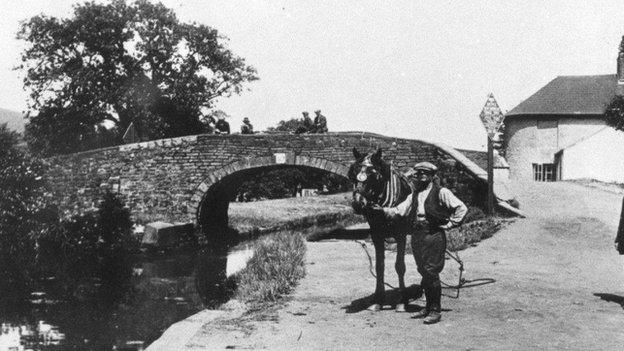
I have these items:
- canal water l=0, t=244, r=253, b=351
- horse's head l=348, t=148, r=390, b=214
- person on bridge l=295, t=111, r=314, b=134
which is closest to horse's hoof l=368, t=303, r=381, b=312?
horse's head l=348, t=148, r=390, b=214

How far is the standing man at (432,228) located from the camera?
566 centimetres

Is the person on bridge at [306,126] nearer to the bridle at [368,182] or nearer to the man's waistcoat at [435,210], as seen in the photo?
the bridle at [368,182]

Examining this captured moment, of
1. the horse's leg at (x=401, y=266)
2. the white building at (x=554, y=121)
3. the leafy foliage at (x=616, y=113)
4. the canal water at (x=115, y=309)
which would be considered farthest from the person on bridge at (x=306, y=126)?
the white building at (x=554, y=121)

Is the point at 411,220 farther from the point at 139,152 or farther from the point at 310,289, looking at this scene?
the point at 139,152

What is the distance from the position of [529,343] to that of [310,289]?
3.33 metres

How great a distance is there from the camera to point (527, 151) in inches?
1430

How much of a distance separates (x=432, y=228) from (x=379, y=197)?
0.66m

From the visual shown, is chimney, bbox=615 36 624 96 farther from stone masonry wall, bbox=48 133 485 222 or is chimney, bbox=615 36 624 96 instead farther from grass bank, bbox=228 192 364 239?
stone masonry wall, bbox=48 133 485 222

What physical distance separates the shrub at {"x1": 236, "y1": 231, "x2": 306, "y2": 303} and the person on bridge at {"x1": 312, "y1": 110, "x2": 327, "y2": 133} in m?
9.01

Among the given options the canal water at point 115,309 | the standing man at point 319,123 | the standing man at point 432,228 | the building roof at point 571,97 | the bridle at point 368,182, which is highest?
the building roof at point 571,97

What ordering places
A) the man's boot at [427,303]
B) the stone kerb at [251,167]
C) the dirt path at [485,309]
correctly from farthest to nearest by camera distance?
the stone kerb at [251,167], the man's boot at [427,303], the dirt path at [485,309]

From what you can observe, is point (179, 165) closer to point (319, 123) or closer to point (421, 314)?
point (319, 123)

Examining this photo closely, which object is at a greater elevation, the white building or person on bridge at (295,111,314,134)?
the white building

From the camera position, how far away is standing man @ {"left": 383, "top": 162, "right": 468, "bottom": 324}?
223 inches
